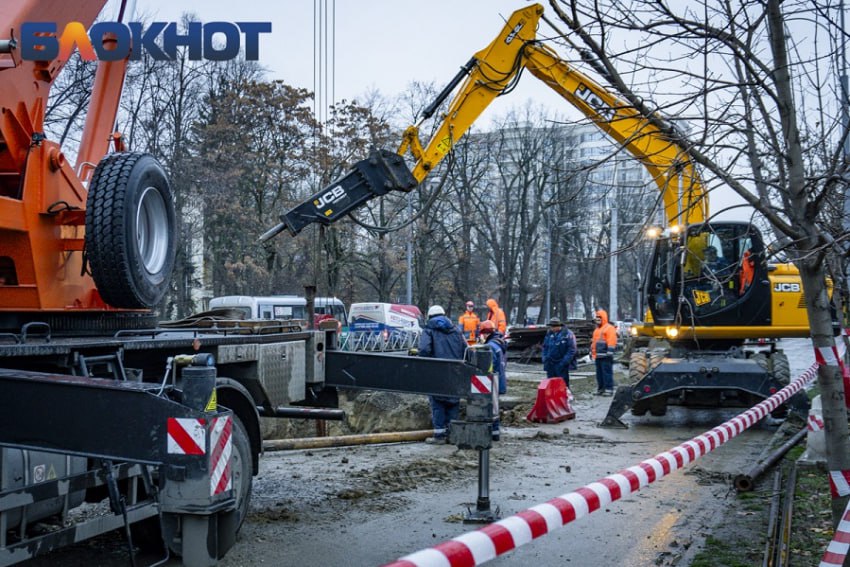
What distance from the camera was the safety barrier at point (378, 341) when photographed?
29.9 metres

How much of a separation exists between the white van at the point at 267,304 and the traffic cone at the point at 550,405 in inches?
740

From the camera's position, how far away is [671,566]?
229 inches

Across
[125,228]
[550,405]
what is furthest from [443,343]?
[125,228]

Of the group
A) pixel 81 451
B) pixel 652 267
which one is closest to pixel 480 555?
pixel 81 451

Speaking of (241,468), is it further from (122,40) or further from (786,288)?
(786,288)

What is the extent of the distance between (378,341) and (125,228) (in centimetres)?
2568

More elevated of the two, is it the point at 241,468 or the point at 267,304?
the point at 267,304

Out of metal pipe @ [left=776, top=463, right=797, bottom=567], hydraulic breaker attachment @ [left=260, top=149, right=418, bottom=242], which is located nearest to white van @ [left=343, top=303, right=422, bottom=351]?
hydraulic breaker attachment @ [left=260, top=149, right=418, bottom=242]

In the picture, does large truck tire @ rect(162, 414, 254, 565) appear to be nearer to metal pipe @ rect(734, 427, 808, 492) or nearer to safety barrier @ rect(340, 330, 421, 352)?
metal pipe @ rect(734, 427, 808, 492)

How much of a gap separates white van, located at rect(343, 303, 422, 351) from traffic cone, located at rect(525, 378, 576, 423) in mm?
15644

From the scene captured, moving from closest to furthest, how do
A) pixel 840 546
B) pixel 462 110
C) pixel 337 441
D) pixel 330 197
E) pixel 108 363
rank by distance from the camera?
pixel 840 546 < pixel 108 363 < pixel 337 441 < pixel 330 197 < pixel 462 110

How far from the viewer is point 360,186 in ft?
37.1

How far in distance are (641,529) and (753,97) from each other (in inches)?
136

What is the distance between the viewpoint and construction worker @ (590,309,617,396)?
1864 centimetres
